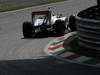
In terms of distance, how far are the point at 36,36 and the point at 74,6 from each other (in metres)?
14.8

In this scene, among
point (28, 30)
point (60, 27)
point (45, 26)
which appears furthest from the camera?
point (45, 26)

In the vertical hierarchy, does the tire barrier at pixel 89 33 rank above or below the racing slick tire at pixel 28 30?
above

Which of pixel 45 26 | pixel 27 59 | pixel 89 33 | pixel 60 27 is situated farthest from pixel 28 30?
pixel 27 59

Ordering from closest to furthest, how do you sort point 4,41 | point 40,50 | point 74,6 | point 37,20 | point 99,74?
point 99,74 → point 40,50 → point 4,41 → point 37,20 → point 74,6

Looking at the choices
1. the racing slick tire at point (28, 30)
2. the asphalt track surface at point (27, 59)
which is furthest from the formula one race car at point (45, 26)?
the asphalt track surface at point (27, 59)

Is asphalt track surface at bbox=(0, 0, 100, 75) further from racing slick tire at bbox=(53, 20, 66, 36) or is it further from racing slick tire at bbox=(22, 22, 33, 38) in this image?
racing slick tire at bbox=(53, 20, 66, 36)

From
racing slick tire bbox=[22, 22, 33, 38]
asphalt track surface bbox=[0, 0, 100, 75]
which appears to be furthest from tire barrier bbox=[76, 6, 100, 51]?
racing slick tire bbox=[22, 22, 33, 38]

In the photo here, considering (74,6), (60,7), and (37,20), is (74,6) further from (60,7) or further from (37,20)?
(37,20)

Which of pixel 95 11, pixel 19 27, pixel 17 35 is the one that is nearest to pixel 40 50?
pixel 95 11

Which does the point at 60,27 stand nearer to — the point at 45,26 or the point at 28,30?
the point at 45,26

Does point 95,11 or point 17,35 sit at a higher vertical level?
point 95,11

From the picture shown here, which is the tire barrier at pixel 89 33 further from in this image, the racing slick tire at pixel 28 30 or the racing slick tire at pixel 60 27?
the racing slick tire at pixel 28 30

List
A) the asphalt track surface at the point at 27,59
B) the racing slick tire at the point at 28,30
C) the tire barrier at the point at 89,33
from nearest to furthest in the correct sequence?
the asphalt track surface at the point at 27,59
the tire barrier at the point at 89,33
the racing slick tire at the point at 28,30

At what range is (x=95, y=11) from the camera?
1755 centimetres
